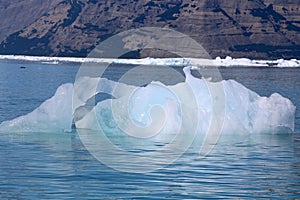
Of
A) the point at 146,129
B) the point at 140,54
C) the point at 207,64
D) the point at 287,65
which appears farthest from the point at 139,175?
the point at 140,54

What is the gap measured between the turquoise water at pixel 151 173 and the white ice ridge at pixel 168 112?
0.67 m

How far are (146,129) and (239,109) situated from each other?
3730 mm

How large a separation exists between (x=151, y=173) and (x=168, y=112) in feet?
24.0

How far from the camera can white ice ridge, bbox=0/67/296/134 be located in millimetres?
→ 28422

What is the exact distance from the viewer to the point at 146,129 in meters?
29.3

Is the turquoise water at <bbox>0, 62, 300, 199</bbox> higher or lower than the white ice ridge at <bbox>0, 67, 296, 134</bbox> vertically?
higher

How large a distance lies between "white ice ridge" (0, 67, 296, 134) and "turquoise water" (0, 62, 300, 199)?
26.5 inches

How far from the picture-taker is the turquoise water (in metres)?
18.6

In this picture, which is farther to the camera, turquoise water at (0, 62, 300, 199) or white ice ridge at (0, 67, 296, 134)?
white ice ridge at (0, 67, 296, 134)

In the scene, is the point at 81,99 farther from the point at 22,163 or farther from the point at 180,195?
the point at 180,195

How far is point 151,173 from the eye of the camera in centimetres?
2111

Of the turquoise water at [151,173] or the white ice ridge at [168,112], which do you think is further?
the white ice ridge at [168,112]

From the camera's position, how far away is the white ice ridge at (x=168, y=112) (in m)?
28.4

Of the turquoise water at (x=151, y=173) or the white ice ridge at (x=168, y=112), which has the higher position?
the turquoise water at (x=151, y=173)
